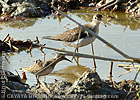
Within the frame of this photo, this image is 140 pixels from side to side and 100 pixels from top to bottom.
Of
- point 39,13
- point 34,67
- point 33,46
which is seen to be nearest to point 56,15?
point 39,13

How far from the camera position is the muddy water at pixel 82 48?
21.5 feet

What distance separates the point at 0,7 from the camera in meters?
12.6

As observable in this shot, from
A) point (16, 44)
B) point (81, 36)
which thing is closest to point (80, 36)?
point (81, 36)

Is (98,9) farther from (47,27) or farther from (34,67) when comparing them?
(34,67)

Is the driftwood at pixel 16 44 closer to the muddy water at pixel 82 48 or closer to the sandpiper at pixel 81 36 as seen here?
the muddy water at pixel 82 48

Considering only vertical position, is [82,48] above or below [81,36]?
below

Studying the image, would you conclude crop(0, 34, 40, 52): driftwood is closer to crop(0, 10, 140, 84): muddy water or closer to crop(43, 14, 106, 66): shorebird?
crop(0, 10, 140, 84): muddy water

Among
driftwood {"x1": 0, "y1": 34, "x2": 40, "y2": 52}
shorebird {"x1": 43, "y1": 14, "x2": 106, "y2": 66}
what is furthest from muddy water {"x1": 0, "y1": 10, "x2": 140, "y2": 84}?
shorebird {"x1": 43, "y1": 14, "x2": 106, "y2": 66}

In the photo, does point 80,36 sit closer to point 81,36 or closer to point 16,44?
point 81,36

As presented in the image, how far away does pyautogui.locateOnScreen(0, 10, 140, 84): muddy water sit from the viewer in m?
6.55

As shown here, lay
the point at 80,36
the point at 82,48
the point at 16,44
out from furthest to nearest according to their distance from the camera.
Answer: the point at 16,44 < the point at 82,48 < the point at 80,36

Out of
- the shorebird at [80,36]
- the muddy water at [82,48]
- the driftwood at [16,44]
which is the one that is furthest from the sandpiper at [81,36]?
the driftwood at [16,44]

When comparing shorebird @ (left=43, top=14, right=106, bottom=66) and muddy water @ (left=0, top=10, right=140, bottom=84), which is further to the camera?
shorebird @ (left=43, top=14, right=106, bottom=66)

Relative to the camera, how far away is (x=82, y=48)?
8172 millimetres
